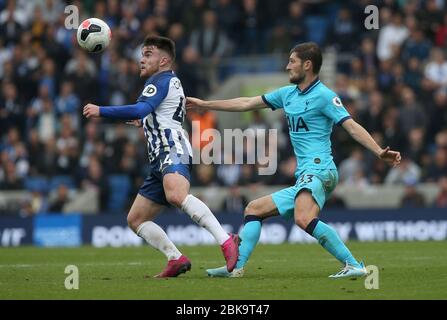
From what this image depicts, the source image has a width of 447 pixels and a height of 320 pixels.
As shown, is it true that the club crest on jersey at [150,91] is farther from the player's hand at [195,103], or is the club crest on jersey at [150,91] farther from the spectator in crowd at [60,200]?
the spectator in crowd at [60,200]

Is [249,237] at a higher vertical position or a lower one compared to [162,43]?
lower

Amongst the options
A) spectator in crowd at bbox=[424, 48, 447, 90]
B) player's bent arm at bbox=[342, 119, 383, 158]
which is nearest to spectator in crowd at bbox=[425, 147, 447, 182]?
spectator in crowd at bbox=[424, 48, 447, 90]

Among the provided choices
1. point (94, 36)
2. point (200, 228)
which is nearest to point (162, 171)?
point (94, 36)

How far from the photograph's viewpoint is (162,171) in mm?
11742

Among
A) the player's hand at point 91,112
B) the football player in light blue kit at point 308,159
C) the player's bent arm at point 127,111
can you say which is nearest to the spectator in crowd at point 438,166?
the football player in light blue kit at point 308,159

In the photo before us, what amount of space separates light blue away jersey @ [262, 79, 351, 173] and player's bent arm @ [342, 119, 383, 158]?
7.7 inches

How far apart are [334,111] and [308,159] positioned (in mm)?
581

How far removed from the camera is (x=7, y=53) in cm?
2809

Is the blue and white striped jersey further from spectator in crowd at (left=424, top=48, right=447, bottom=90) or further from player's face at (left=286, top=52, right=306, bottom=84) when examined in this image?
spectator in crowd at (left=424, top=48, right=447, bottom=90)

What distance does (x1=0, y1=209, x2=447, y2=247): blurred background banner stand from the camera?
21.1m

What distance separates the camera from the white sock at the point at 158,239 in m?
11.9

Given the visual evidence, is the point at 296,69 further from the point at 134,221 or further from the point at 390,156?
the point at 134,221

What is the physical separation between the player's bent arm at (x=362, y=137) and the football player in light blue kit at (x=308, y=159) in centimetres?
1
